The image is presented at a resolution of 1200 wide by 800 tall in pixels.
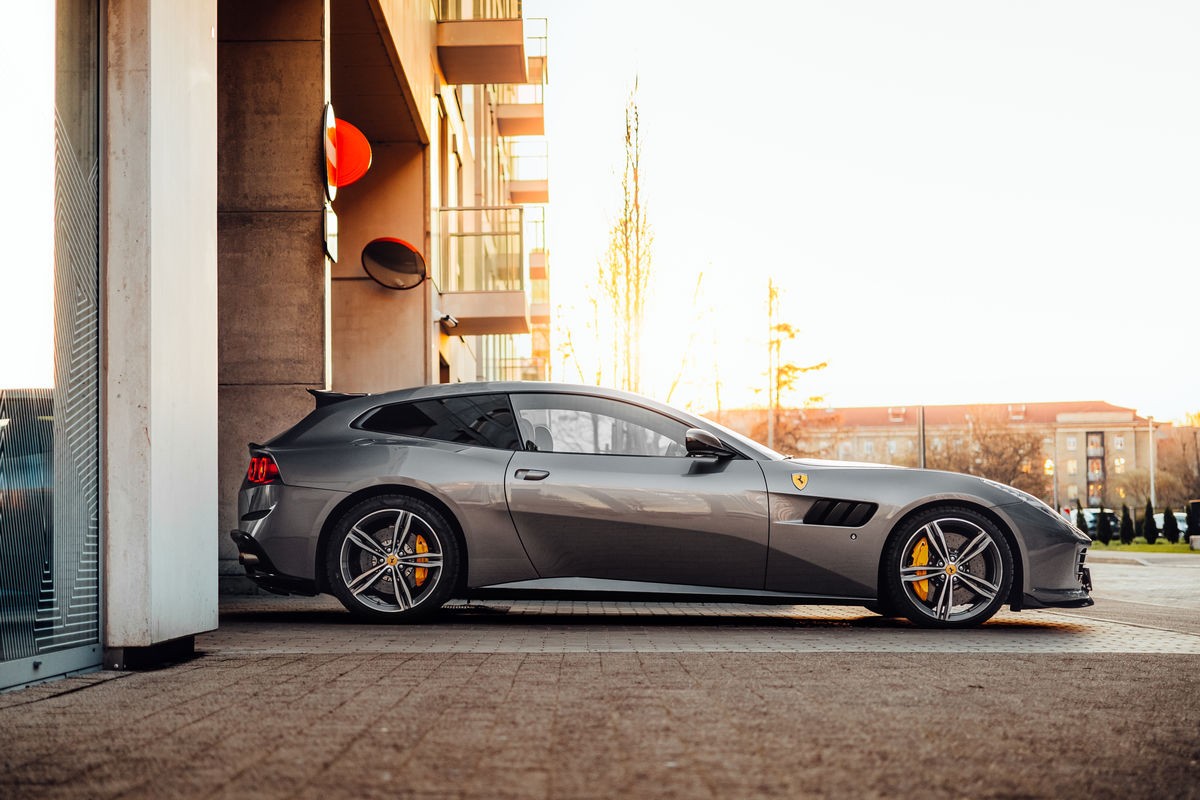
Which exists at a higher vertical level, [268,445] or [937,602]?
[268,445]

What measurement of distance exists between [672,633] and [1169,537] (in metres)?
37.6

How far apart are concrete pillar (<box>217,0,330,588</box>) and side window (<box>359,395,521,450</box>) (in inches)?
116

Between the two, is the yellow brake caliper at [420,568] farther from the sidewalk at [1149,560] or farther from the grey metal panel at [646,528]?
the sidewalk at [1149,560]

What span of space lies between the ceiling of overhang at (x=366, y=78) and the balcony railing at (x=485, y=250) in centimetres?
184

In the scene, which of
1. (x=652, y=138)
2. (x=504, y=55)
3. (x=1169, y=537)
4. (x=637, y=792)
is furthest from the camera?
(x=1169, y=537)

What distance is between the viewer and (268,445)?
7.61 metres

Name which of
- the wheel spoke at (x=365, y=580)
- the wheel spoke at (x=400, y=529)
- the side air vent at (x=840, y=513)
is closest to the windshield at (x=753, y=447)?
the side air vent at (x=840, y=513)

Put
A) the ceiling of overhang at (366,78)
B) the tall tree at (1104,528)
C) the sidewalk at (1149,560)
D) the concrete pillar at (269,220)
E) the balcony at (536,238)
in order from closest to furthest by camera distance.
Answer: the concrete pillar at (269,220) < the ceiling of overhang at (366,78) < the balcony at (536,238) < the sidewalk at (1149,560) < the tall tree at (1104,528)

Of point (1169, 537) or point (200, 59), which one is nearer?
point (200, 59)

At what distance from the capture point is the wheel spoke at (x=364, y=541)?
7.30 m

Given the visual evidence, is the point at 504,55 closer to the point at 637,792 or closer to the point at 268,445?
Answer: the point at 268,445

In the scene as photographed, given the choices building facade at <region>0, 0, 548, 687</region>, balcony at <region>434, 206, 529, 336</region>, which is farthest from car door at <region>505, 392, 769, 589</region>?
balcony at <region>434, 206, 529, 336</region>

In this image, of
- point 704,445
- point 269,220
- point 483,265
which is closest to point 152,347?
point 704,445

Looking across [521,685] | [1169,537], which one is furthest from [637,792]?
[1169,537]
